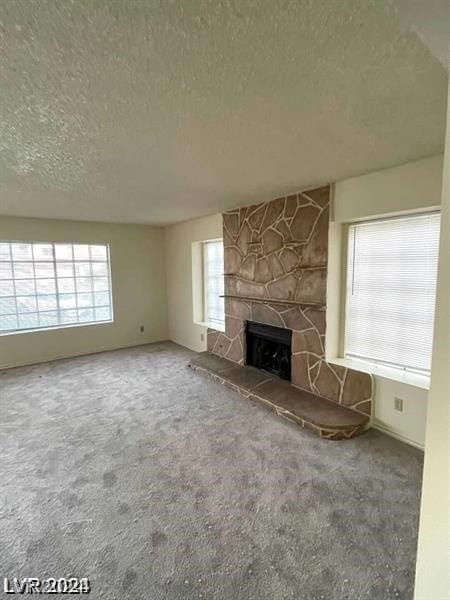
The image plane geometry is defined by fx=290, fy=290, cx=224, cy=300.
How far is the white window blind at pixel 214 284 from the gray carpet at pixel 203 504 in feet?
6.58

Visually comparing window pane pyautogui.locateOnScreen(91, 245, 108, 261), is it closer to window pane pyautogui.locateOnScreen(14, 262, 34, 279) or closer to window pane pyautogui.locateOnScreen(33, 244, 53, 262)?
window pane pyautogui.locateOnScreen(33, 244, 53, 262)

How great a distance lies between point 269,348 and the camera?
157 inches

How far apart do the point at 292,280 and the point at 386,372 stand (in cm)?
138

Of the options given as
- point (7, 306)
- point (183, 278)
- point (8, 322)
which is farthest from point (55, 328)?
point (183, 278)

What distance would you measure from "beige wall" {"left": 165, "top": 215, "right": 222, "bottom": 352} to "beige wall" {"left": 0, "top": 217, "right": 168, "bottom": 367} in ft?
0.75

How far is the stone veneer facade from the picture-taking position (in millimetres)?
3084

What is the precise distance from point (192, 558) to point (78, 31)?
2393mm

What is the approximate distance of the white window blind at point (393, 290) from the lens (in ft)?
8.39

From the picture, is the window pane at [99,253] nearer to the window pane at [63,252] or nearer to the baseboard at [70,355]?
the window pane at [63,252]

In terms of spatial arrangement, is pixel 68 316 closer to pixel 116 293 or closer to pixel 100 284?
pixel 100 284

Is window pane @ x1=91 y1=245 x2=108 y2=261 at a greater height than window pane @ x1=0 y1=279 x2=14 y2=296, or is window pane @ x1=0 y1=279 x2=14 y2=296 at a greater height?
window pane @ x1=91 y1=245 x2=108 y2=261

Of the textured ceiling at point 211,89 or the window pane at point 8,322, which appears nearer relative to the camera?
the textured ceiling at point 211,89

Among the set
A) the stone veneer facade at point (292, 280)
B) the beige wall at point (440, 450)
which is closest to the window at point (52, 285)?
the stone veneer facade at point (292, 280)

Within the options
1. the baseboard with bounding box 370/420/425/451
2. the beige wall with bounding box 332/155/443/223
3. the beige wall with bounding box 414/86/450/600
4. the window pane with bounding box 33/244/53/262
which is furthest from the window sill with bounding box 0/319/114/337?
the beige wall with bounding box 414/86/450/600
